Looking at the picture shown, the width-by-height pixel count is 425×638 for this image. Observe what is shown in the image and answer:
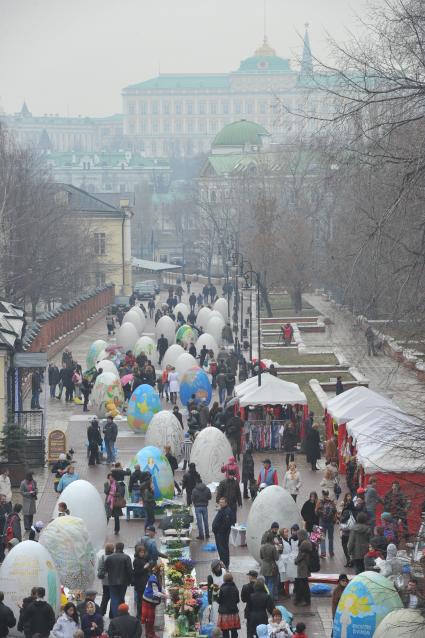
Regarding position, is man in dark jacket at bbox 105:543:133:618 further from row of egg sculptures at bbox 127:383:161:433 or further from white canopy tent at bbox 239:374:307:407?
row of egg sculptures at bbox 127:383:161:433

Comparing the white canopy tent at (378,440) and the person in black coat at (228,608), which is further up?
the white canopy tent at (378,440)

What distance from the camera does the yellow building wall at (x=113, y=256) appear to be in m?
93.2

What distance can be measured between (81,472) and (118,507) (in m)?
6.15

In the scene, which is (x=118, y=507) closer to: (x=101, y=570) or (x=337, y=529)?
(x=337, y=529)

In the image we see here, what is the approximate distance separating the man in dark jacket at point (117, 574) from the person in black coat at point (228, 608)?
5.39 ft

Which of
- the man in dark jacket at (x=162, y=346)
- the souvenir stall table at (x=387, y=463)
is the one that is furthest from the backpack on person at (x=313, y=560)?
the man in dark jacket at (x=162, y=346)

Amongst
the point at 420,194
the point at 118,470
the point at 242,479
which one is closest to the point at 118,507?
the point at 118,470

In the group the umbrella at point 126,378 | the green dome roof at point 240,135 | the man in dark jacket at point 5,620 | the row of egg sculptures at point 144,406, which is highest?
the green dome roof at point 240,135

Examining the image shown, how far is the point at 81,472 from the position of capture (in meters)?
32.8

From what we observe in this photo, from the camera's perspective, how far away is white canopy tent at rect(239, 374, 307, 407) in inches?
A: 1367

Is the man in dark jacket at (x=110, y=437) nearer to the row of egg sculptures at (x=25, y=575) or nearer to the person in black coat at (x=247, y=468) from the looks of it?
the person in black coat at (x=247, y=468)

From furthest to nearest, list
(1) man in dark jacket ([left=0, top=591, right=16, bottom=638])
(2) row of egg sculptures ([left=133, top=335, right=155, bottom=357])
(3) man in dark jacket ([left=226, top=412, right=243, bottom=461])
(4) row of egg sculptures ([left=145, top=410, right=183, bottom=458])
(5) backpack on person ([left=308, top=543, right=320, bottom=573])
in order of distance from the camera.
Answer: (2) row of egg sculptures ([left=133, top=335, right=155, bottom=357]) < (3) man in dark jacket ([left=226, top=412, right=243, bottom=461]) < (4) row of egg sculptures ([left=145, top=410, right=183, bottom=458]) < (5) backpack on person ([left=308, top=543, right=320, bottom=573]) < (1) man in dark jacket ([left=0, top=591, right=16, bottom=638])

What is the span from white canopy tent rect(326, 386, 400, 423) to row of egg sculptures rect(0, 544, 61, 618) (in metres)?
10.6

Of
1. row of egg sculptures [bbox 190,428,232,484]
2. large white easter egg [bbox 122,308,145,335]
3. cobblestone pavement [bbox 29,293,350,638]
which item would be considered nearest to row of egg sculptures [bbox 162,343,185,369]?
cobblestone pavement [bbox 29,293,350,638]
